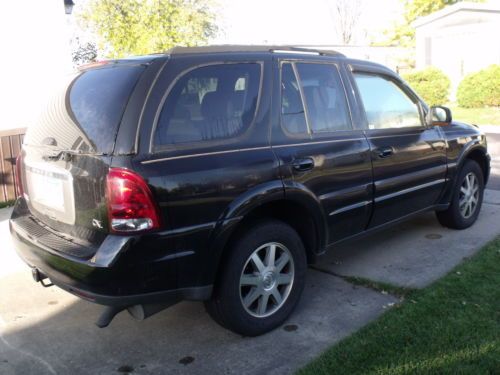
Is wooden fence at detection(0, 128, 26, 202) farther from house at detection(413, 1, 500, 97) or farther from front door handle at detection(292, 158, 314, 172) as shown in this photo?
house at detection(413, 1, 500, 97)

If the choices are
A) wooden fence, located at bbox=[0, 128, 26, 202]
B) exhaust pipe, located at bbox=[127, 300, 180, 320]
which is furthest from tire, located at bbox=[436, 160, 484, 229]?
wooden fence, located at bbox=[0, 128, 26, 202]

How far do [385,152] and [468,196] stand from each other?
5.80 feet

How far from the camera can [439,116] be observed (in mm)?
5113

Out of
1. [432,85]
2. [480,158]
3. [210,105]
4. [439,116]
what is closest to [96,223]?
[210,105]

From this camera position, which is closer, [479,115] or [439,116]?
[439,116]

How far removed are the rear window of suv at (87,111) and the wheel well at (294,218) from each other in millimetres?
1048

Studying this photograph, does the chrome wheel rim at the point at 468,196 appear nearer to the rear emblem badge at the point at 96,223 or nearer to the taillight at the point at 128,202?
the taillight at the point at 128,202

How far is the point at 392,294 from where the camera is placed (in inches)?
158

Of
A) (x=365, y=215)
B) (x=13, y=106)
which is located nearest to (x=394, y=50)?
(x=13, y=106)

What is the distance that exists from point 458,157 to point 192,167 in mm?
3274

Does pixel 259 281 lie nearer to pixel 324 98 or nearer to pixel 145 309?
pixel 145 309

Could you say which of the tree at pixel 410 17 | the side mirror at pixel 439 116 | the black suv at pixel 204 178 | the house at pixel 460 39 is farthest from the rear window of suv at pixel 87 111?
the tree at pixel 410 17

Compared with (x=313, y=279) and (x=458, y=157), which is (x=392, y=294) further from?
(x=458, y=157)

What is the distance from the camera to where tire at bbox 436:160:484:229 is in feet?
17.6
